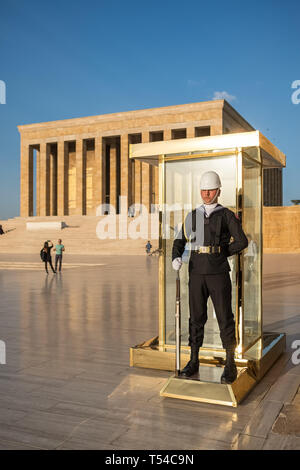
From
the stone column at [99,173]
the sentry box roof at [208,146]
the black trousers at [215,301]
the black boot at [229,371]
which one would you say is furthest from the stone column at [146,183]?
the black boot at [229,371]

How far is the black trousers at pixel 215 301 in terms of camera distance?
3.74 metres

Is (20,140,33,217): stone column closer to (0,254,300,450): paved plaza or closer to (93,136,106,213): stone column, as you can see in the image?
(93,136,106,213): stone column

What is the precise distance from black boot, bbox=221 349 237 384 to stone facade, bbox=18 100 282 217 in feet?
132

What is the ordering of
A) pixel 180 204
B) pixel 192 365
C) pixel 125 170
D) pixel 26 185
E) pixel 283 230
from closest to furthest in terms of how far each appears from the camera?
pixel 192 365
pixel 180 204
pixel 283 230
pixel 125 170
pixel 26 185

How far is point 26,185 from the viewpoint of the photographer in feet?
168

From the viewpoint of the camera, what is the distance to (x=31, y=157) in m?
53.2

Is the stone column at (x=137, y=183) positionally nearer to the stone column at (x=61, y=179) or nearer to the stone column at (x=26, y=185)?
the stone column at (x=61, y=179)

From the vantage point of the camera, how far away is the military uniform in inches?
147

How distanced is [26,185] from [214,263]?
165 feet

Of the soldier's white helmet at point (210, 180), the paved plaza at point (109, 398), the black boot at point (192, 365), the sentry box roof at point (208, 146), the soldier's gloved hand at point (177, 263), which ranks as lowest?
the paved plaza at point (109, 398)

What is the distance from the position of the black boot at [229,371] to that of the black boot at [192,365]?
1.00ft

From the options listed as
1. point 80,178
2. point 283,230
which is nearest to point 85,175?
Answer: point 80,178

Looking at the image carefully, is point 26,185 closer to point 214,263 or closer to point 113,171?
point 113,171

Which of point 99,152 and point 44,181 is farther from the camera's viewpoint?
point 44,181
